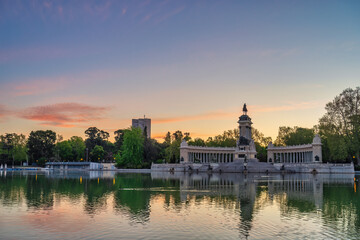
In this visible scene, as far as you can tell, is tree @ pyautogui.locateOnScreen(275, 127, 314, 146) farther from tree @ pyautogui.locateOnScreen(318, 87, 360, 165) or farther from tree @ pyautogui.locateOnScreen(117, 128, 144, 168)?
tree @ pyautogui.locateOnScreen(117, 128, 144, 168)

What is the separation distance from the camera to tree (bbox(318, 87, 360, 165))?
79375 mm

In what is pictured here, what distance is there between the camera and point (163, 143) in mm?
134375

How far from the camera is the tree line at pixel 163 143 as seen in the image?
81375 millimetres

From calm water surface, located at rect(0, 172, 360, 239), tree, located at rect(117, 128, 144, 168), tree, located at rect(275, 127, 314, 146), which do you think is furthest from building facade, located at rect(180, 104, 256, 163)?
calm water surface, located at rect(0, 172, 360, 239)

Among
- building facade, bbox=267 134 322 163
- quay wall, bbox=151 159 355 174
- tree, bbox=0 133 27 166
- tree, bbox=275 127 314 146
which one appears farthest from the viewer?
tree, bbox=0 133 27 166

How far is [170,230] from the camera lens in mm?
17172

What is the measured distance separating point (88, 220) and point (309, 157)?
283 ft

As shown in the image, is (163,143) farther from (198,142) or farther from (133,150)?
(133,150)

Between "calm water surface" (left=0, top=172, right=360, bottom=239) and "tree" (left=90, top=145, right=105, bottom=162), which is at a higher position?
"tree" (left=90, top=145, right=105, bottom=162)

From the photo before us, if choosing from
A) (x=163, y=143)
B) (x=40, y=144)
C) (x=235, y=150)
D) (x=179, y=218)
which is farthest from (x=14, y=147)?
(x=179, y=218)

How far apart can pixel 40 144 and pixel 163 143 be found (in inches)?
1961

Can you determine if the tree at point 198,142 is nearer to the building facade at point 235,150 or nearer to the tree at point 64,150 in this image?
the building facade at point 235,150

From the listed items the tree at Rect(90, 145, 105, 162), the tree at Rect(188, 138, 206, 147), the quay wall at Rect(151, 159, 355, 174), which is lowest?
the quay wall at Rect(151, 159, 355, 174)

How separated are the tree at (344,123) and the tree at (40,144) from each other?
345ft
